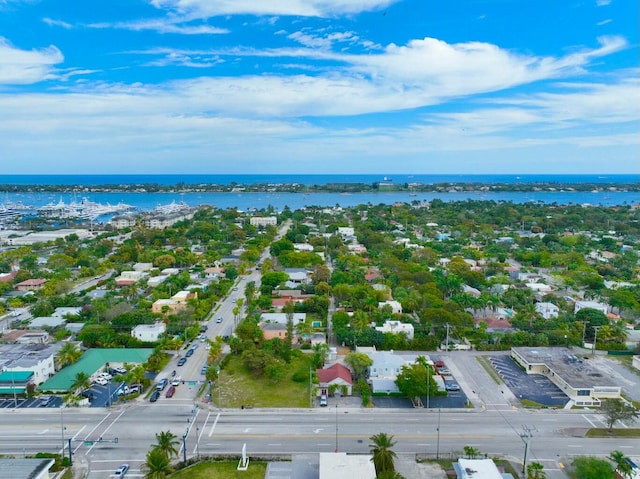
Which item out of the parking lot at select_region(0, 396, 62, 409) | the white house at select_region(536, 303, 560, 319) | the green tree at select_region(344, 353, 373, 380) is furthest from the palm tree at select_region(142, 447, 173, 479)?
the white house at select_region(536, 303, 560, 319)

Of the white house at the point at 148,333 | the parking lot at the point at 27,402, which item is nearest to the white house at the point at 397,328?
the white house at the point at 148,333

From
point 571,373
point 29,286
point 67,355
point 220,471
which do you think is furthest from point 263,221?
point 220,471

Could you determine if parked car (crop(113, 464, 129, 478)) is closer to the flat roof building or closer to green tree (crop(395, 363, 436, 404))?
green tree (crop(395, 363, 436, 404))

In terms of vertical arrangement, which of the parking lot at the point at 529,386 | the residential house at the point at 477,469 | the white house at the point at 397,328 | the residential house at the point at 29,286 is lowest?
the parking lot at the point at 529,386

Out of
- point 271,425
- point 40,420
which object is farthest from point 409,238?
point 40,420

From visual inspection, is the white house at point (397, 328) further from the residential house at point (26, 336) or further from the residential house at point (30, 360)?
the residential house at point (26, 336)

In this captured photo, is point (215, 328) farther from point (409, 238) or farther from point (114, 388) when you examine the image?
point (409, 238)
